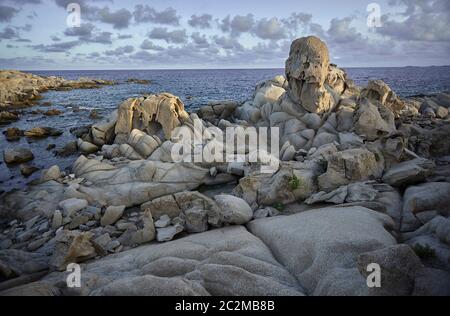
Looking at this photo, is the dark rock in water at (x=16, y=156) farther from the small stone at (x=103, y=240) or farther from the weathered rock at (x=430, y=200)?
the weathered rock at (x=430, y=200)

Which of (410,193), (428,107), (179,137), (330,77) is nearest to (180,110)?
(179,137)

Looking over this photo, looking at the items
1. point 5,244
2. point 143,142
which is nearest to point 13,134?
point 143,142

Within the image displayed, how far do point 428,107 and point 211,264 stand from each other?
3643cm

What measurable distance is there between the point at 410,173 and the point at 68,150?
26.7 m

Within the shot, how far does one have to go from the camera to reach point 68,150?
2812 centimetres

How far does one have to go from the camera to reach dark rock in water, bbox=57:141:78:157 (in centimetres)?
2780

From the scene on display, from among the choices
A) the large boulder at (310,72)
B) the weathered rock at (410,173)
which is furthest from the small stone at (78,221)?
the large boulder at (310,72)

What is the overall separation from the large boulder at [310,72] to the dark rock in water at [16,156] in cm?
2419

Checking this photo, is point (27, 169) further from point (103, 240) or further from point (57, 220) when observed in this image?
point (103, 240)

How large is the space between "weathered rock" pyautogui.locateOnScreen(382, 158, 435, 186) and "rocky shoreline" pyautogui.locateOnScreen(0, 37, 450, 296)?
6 centimetres

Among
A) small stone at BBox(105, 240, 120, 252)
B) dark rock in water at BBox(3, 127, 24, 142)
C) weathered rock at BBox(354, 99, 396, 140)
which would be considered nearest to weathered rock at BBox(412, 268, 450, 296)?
small stone at BBox(105, 240, 120, 252)

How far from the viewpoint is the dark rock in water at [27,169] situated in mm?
23325

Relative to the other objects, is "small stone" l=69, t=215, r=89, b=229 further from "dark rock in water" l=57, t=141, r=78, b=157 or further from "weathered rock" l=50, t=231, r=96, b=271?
"dark rock in water" l=57, t=141, r=78, b=157
